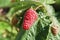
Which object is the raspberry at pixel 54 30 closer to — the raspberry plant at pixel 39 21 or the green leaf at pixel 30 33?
the raspberry plant at pixel 39 21

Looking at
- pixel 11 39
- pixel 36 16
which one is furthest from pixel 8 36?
pixel 36 16

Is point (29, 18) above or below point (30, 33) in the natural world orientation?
above

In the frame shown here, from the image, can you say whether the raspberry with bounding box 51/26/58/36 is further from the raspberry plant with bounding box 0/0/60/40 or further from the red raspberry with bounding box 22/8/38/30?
the red raspberry with bounding box 22/8/38/30

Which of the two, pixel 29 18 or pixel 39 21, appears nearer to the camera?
pixel 29 18

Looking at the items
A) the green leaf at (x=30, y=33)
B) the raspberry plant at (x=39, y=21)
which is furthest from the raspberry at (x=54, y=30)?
the green leaf at (x=30, y=33)

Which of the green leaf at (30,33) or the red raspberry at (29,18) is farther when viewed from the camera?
the green leaf at (30,33)

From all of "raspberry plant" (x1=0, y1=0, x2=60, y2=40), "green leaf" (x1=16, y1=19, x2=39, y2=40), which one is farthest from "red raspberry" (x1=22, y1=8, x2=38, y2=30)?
"green leaf" (x1=16, y1=19, x2=39, y2=40)

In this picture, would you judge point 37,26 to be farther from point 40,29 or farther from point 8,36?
point 8,36

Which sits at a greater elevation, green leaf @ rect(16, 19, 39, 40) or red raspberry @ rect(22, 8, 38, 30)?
red raspberry @ rect(22, 8, 38, 30)

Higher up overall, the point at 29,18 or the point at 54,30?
the point at 29,18
